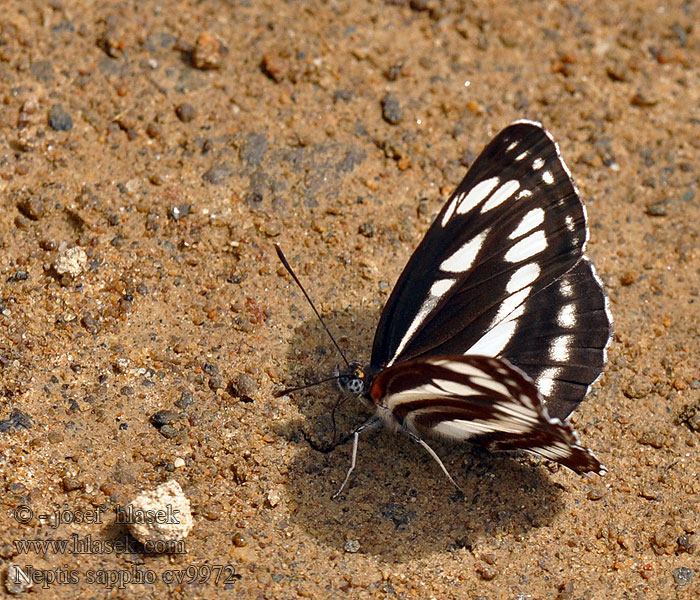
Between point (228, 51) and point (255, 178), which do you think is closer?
point (255, 178)

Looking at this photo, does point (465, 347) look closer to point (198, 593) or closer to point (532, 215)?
point (532, 215)

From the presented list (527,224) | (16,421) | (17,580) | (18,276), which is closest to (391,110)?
(527,224)

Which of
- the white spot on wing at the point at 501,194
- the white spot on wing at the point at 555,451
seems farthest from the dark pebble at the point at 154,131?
the white spot on wing at the point at 555,451

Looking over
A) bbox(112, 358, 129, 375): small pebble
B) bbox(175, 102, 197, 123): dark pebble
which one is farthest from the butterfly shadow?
bbox(175, 102, 197, 123): dark pebble

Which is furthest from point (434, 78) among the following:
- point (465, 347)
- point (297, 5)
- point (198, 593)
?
point (198, 593)

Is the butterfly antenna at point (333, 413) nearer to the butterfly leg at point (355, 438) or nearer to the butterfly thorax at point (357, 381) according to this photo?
the butterfly leg at point (355, 438)

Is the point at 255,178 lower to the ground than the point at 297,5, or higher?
lower

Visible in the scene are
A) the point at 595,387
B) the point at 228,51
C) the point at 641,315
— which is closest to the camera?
the point at 595,387
